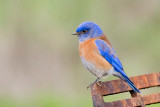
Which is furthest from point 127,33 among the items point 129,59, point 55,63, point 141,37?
point 55,63

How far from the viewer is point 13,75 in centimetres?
790

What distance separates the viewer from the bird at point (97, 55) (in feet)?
15.9

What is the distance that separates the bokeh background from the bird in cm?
206

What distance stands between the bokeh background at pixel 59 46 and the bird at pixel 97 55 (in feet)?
6.75

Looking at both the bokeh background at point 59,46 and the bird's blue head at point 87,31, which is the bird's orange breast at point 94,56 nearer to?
the bird's blue head at point 87,31

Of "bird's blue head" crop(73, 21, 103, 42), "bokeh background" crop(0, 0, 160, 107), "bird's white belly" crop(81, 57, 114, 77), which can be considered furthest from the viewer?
"bokeh background" crop(0, 0, 160, 107)

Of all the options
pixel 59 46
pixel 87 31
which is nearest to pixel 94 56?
pixel 87 31

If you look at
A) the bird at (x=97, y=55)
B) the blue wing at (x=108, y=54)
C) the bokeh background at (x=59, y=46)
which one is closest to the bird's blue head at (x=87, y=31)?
the bird at (x=97, y=55)

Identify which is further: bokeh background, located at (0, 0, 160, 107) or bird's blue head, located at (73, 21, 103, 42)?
bokeh background, located at (0, 0, 160, 107)

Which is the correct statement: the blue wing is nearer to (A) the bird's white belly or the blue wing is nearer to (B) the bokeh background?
(A) the bird's white belly

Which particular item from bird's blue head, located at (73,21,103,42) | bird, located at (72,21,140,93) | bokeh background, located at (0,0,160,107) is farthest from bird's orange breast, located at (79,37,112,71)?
bokeh background, located at (0,0,160,107)

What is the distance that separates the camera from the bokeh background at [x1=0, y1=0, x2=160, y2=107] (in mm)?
7531

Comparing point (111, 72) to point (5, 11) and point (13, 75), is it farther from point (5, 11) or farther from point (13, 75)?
point (5, 11)

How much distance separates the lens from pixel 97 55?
4.91 metres
